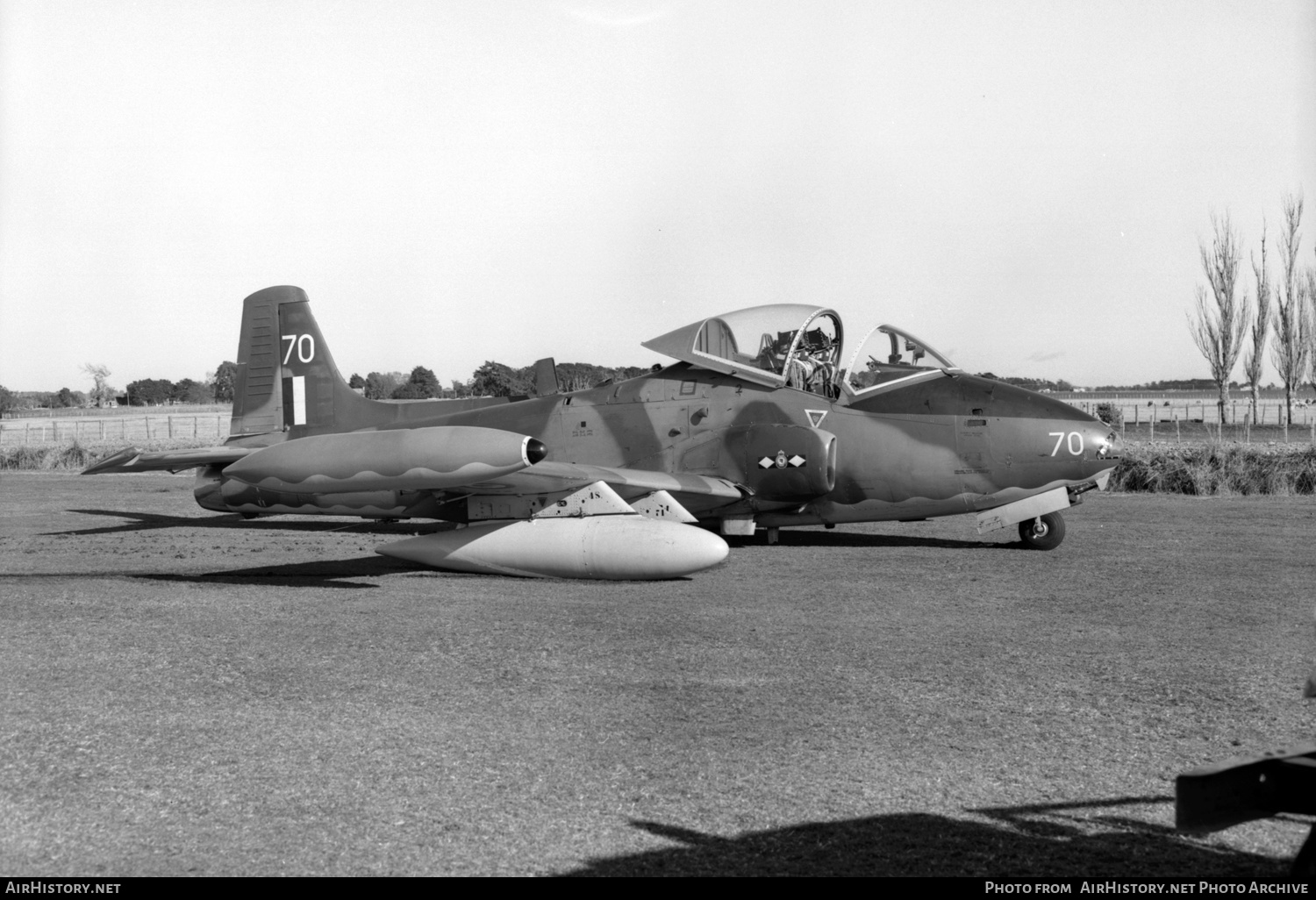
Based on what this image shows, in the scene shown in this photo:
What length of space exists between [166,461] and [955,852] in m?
11.1

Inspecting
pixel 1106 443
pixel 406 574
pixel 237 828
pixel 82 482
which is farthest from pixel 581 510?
pixel 82 482

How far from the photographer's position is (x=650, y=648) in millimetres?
7613

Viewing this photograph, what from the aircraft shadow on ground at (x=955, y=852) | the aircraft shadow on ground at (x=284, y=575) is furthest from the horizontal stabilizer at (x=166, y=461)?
the aircraft shadow on ground at (x=955, y=852)

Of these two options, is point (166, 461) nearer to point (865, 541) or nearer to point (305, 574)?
point (305, 574)

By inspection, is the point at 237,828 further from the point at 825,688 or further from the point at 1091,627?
the point at 1091,627

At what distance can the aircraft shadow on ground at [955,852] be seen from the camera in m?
3.72

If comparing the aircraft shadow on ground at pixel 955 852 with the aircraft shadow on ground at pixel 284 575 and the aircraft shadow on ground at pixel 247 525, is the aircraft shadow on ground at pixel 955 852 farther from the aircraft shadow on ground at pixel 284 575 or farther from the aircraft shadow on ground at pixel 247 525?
the aircraft shadow on ground at pixel 247 525

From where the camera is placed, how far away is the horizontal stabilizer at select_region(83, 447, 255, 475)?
39.3 ft

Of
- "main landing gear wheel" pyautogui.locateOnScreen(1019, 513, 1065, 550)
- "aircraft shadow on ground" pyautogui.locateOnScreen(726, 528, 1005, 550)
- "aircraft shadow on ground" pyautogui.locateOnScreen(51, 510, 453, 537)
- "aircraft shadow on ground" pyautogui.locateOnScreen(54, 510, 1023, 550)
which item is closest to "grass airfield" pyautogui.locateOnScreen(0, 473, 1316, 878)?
"main landing gear wheel" pyautogui.locateOnScreen(1019, 513, 1065, 550)

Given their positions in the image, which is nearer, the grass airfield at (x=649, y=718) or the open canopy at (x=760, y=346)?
the grass airfield at (x=649, y=718)

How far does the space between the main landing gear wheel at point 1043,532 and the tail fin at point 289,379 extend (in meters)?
9.07

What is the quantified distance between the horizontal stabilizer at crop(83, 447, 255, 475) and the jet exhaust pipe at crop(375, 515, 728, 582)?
309 centimetres

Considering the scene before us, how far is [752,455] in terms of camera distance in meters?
12.6

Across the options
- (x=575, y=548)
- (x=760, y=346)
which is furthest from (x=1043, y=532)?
(x=575, y=548)
